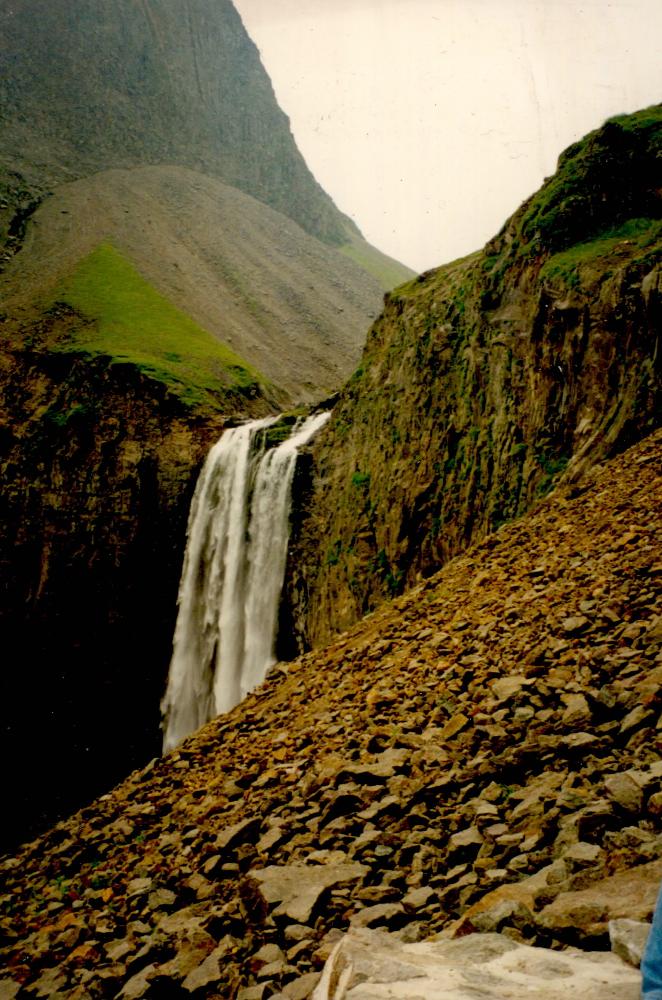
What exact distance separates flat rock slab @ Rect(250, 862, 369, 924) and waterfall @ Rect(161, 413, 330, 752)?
17.1 metres

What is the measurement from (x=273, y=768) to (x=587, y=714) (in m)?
3.61

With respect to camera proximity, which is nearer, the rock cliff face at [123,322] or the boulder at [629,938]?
the boulder at [629,938]

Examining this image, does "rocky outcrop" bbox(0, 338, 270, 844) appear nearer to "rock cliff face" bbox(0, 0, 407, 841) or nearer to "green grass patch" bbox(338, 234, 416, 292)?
"rock cliff face" bbox(0, 0, 407, 841)

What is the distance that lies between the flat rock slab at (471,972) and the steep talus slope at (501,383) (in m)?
10.0

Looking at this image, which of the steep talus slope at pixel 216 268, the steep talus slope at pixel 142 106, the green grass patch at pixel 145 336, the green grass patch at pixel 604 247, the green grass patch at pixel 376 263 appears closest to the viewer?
the green grass patch at pixel 604 247

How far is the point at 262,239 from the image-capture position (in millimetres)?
73562

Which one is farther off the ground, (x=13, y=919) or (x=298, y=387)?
(x=298, y=387)

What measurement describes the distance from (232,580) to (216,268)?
47708 mm

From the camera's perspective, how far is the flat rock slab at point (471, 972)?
2.12 m

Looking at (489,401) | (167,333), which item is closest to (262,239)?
(167,333)

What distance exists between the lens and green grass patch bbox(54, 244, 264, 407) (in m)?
35.1

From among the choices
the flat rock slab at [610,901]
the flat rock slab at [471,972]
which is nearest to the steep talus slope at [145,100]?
the flat rock slab at [471,972]

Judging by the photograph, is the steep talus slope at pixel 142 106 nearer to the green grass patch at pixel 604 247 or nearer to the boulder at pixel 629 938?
the green grass patch at pixel 604 247

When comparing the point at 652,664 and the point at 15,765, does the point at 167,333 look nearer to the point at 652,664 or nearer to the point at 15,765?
the point at 15,765
